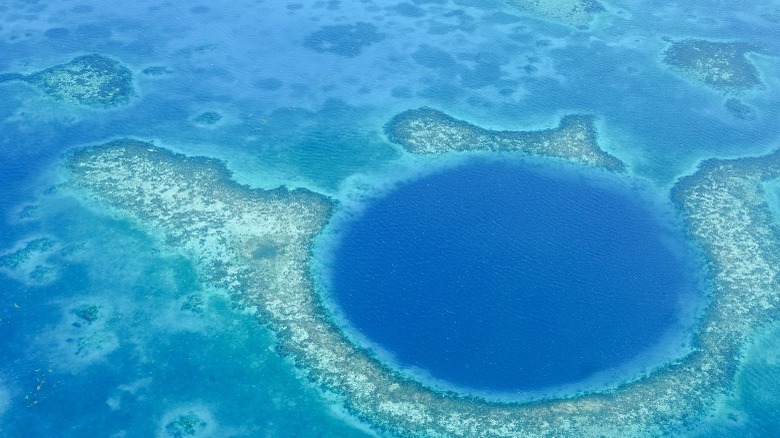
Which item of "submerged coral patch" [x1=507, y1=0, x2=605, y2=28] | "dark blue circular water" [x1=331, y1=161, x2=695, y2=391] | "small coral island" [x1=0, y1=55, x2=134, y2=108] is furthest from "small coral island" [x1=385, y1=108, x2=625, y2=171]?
"small coral island" [x1=0, y1=55, x2=134, y2=108]

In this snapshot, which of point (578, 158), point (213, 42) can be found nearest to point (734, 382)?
point (578, 158)

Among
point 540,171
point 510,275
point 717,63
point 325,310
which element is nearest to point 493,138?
point 540,171

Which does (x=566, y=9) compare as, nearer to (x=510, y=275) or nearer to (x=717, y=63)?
(x=717, y=63)

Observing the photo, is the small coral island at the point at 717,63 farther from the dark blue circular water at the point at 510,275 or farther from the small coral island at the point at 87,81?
the small coral island at the point at 87,81

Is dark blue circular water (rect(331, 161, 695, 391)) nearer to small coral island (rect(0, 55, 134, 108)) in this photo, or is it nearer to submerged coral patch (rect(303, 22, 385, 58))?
submerged coral patch (rect(303, 22, 385, 58))

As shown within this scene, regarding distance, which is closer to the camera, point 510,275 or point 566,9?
point 510,275
